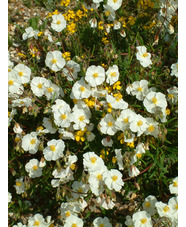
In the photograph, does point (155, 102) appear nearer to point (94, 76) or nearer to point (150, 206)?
point (94, 76)

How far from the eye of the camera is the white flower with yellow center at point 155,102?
249 cm

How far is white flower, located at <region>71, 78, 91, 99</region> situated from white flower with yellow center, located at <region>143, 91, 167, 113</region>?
0.55 meters

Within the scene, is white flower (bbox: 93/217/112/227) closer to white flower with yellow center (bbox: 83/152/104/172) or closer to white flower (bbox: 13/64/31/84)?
white flower with yellow center (bbox: 83/152/104/172)

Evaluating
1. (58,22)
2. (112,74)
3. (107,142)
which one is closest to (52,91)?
(112,74)

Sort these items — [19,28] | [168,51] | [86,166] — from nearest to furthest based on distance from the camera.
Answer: [86,166], [168,51], [19,28]

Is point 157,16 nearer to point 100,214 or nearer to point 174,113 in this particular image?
point 174,113

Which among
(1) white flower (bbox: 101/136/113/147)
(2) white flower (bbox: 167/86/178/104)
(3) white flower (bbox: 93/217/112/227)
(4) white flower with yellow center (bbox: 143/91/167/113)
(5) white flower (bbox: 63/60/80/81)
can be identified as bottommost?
(3) white flower (bbox: 93/217/112/227)

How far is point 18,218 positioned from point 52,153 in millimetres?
1038

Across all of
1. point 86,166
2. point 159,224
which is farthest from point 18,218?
point 159,224

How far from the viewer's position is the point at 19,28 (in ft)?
12.5

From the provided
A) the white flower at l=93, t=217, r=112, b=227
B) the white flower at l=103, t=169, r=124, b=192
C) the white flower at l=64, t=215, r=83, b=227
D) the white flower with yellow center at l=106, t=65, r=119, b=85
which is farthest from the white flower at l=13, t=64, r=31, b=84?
the white flower at l=93, t=217, r=112, b=227

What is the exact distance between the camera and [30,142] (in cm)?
258

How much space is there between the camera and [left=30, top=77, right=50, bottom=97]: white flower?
8.92 ft

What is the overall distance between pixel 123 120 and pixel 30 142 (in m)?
0.91
